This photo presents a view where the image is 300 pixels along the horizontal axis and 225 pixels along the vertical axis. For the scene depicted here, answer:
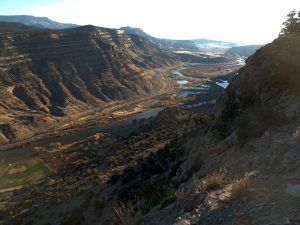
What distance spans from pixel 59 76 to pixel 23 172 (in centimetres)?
6833

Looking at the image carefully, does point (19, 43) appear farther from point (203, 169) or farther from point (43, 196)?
point (203, 169)

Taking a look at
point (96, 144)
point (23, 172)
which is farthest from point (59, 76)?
point (23, 172)

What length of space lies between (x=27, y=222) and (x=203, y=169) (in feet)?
72.9

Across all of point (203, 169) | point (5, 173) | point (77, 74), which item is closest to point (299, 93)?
point (203, 169)

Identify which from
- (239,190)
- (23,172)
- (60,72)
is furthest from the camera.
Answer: (60,72)

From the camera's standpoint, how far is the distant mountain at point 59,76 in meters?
120

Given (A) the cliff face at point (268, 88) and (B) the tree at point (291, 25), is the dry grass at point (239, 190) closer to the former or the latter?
(A) the cliff face at point (268, 88)

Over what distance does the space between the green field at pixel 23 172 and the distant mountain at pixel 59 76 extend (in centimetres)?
2862

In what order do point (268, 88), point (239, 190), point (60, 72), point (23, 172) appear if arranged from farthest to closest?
point (60, 72), point (23, 172), point (268, 88), point (239, 190)

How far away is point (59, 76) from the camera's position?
134 m

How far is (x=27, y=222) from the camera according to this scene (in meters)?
34.5

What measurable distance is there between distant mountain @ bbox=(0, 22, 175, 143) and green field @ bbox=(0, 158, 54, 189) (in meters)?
28.6

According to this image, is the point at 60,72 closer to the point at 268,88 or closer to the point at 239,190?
the point at 268,88

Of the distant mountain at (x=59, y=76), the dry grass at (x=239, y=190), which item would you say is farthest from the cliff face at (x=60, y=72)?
the dry grass at (x=239, y=190)
